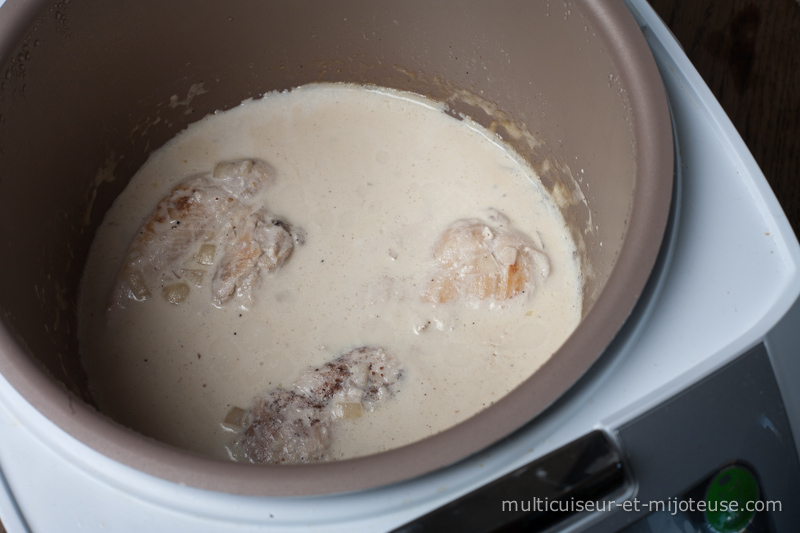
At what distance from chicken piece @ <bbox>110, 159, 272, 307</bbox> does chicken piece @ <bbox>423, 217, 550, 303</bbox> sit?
0.40m

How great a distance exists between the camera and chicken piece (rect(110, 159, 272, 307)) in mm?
1215

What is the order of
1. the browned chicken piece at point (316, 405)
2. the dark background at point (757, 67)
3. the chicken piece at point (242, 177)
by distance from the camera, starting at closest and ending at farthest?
1. the browned chicken piece at point (316, 405)
2. the chicken piece at point (242, 177)
3. the dark background at point (757, 67)

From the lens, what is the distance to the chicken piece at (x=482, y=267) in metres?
1.20

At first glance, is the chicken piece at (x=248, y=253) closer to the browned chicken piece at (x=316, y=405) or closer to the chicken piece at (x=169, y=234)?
the chicken piece at (x=169, y=234)

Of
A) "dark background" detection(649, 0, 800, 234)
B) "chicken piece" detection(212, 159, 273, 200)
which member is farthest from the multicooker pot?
"dark background" detection(649, 0, 800, 234)

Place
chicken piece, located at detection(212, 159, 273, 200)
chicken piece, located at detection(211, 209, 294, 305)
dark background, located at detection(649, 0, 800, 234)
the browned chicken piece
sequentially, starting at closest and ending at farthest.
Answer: the browned chicken piece < chicken piece, located at detection(211, 209, 294, 305) < chicken piece, located at detection(212, 159, 273, 200) < dark background, located at detection(649, 0, 800, 234)

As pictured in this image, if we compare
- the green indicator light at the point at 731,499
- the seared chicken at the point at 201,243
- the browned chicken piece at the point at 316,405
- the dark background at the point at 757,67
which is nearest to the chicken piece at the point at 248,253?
the seared chicken at the point at 201,243

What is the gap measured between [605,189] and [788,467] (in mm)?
494

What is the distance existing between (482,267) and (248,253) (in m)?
0.43

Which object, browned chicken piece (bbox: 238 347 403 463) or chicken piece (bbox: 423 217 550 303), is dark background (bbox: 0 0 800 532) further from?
browned chicken piece (bbox: 238 347 403 463)

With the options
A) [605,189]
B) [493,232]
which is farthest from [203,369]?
[605,189]

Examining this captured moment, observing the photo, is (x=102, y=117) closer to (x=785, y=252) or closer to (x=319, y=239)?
(x=319, y=239)

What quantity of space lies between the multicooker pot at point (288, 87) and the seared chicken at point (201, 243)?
119mm

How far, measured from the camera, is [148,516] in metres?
0.70
